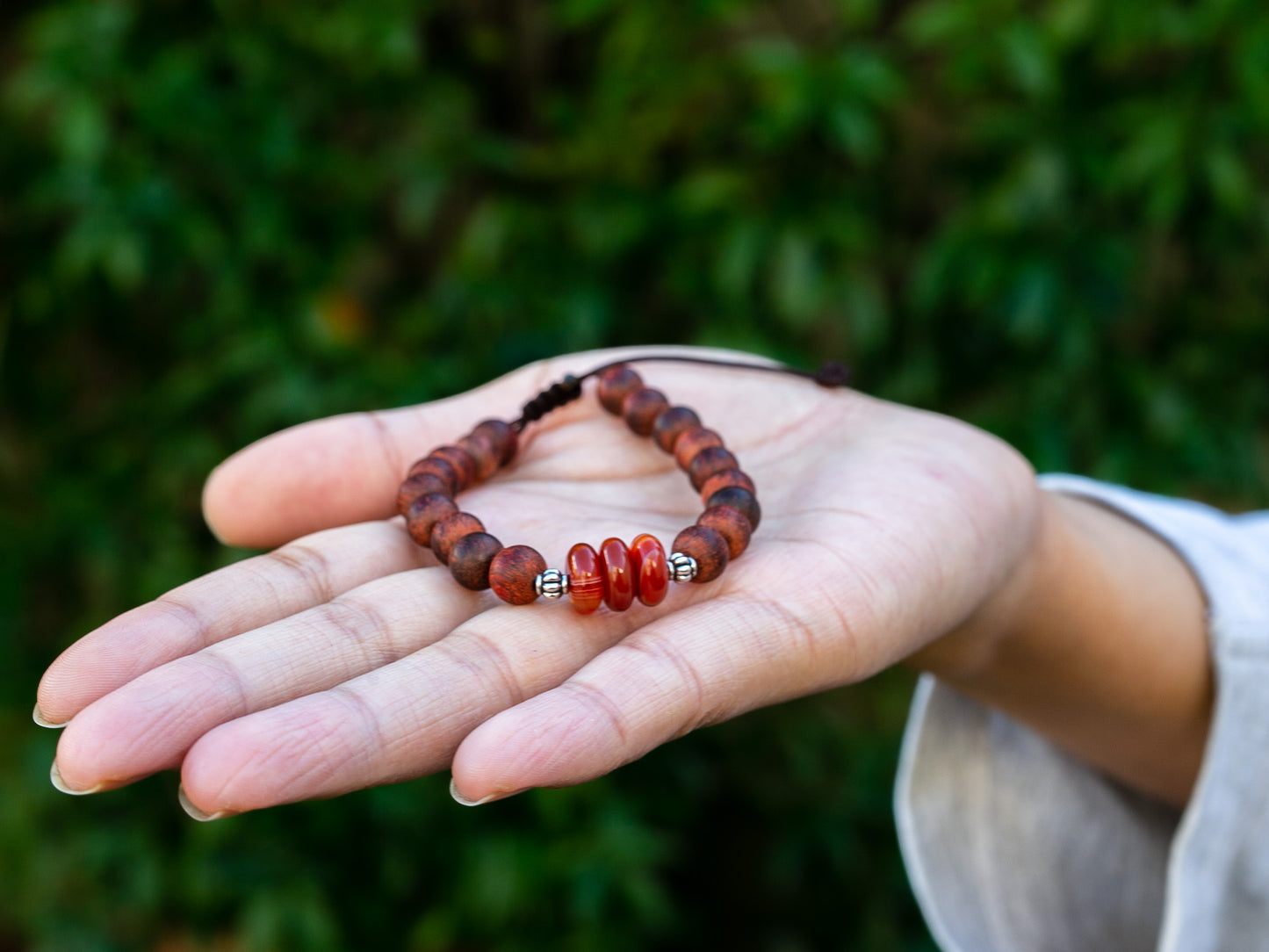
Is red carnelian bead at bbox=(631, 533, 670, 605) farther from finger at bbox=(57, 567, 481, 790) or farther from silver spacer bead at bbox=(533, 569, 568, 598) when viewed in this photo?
finger at bbox=(57, 567, 481, 790)

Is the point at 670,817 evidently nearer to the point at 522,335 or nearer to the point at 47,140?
the point at 522,335

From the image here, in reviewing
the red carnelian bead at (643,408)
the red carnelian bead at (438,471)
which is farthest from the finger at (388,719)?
the red carnelian bead at (643,408)

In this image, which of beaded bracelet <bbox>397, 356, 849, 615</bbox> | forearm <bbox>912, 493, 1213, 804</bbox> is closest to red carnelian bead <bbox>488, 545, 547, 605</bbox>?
beaded bracelet <bbox>397, 356, 849, 615</bbox>

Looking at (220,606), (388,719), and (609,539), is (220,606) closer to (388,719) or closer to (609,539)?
(388,719)

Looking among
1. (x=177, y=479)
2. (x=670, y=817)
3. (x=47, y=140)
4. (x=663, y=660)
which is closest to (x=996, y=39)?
(x=663, y=660)

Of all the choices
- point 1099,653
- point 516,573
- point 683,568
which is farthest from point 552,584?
point 1099,653

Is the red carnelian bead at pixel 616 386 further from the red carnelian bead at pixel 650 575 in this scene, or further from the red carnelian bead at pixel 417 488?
the red carnelian bead at pixel 650 575
